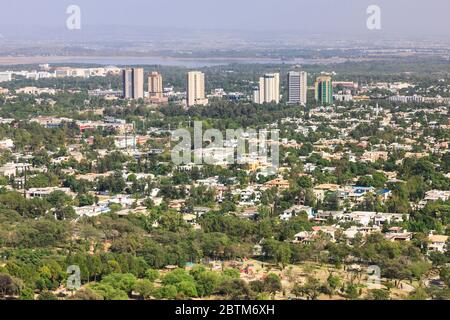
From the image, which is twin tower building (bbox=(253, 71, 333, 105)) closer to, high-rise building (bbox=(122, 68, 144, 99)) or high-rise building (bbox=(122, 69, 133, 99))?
high-rise building (bbox=(122, 68, 144, 99))

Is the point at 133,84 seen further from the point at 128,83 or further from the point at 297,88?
the point at 297,88

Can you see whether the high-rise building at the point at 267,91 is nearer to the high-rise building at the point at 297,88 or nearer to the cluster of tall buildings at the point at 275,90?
the cluster of tall buildings at the point at 275,90

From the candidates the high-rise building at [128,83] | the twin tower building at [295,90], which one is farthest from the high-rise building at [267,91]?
the high-rise building at [128,83]

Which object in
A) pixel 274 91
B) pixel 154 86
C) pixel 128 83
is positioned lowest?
pixel 274 91

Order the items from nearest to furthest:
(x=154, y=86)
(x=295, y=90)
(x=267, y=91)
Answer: (x=295, y=90) → (x=267, y=91) → (x=154, y=86)

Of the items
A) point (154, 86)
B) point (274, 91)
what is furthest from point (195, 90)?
point (154, 86)

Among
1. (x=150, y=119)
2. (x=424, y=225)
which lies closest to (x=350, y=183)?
(x=424, y=225)

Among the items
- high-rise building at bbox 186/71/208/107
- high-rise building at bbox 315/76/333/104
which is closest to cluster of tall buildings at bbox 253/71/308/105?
high-rise building at bbox 315/76/333/104
